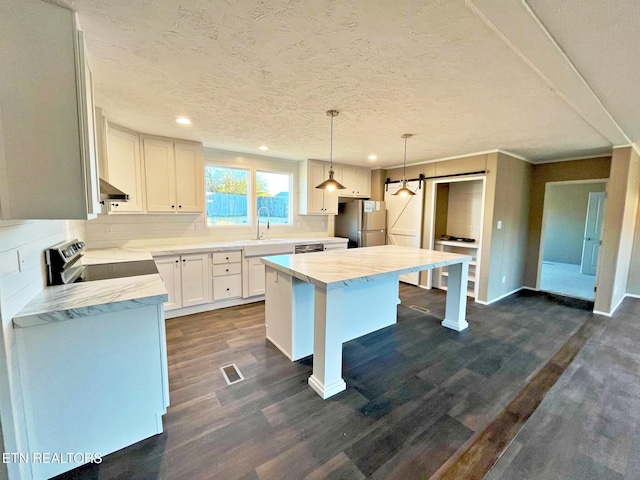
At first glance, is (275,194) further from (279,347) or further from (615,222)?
(615,222)

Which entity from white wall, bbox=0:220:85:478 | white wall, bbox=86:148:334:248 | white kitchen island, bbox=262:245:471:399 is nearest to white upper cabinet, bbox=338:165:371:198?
white wall, bbox=86:148:334:248

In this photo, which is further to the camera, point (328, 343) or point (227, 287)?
point (227, 287)

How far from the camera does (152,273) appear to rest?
208 centimetres

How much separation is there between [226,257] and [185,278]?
57cm

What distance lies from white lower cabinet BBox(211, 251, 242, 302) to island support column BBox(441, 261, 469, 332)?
2780 millimetres

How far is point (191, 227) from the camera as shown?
3939 mm

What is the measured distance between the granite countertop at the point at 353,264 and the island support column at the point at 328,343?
113 millimetres

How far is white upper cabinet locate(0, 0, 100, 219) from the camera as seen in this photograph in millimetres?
1163

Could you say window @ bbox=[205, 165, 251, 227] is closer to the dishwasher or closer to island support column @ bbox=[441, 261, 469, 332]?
the dishwasher

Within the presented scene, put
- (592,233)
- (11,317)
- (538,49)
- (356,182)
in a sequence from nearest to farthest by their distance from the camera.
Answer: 1. (11,317)
2. (538,49)
3. (356,182)
4. (592,233)

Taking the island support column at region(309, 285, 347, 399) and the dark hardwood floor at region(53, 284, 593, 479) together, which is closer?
the dark hardwood floor at region(53, 284, 593, 479)

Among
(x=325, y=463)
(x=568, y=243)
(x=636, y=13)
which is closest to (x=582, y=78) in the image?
(x=636, y=13)

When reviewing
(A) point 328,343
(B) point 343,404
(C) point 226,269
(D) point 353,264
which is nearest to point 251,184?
(C) point 226,269

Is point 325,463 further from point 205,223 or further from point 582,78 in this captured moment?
point 205,223
